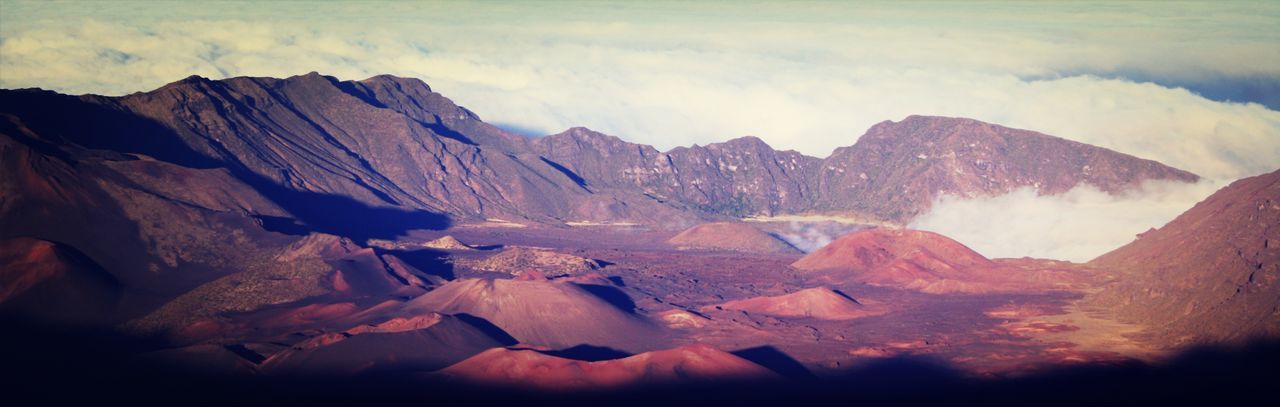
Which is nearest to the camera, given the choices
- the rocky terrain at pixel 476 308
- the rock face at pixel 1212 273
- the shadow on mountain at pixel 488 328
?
the rocky terrain at pixel 476 308

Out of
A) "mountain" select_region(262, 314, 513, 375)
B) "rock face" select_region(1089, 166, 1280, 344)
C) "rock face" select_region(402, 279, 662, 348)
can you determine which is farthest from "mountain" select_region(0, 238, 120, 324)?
"rock face" select_region(1089, 166, 1280, 344)

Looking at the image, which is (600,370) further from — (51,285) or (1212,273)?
(1212,273)

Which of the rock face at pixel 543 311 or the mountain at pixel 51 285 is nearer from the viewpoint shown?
the mountain at pixel 51 285

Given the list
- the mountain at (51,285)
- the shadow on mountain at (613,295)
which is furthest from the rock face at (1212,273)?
the mountain at (51,285)

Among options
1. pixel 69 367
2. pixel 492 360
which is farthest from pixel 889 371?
pixel 69 367

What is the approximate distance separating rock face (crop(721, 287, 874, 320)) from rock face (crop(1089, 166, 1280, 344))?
34.4 meters

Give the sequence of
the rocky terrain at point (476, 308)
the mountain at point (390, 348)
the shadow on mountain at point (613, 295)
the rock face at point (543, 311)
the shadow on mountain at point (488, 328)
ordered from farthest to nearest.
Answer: the shadow on mountain at point (613, 295) → the rock face at point (543, 311) → the shadow on mountain at point (488, 328) → the mountain at point (390, 348) → the rocky terrain at point (476, 308)

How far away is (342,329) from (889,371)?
189 feet

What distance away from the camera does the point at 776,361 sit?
130 metres

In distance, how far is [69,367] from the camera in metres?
113

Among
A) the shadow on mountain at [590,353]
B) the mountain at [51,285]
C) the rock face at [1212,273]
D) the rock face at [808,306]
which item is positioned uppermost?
the rock face at [1212,273]

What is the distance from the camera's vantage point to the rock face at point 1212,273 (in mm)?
135625

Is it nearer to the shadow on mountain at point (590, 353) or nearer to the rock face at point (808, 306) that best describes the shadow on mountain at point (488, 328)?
the shadow on mountain at point (590, 353)

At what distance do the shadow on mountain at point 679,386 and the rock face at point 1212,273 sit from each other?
11.7 metres
